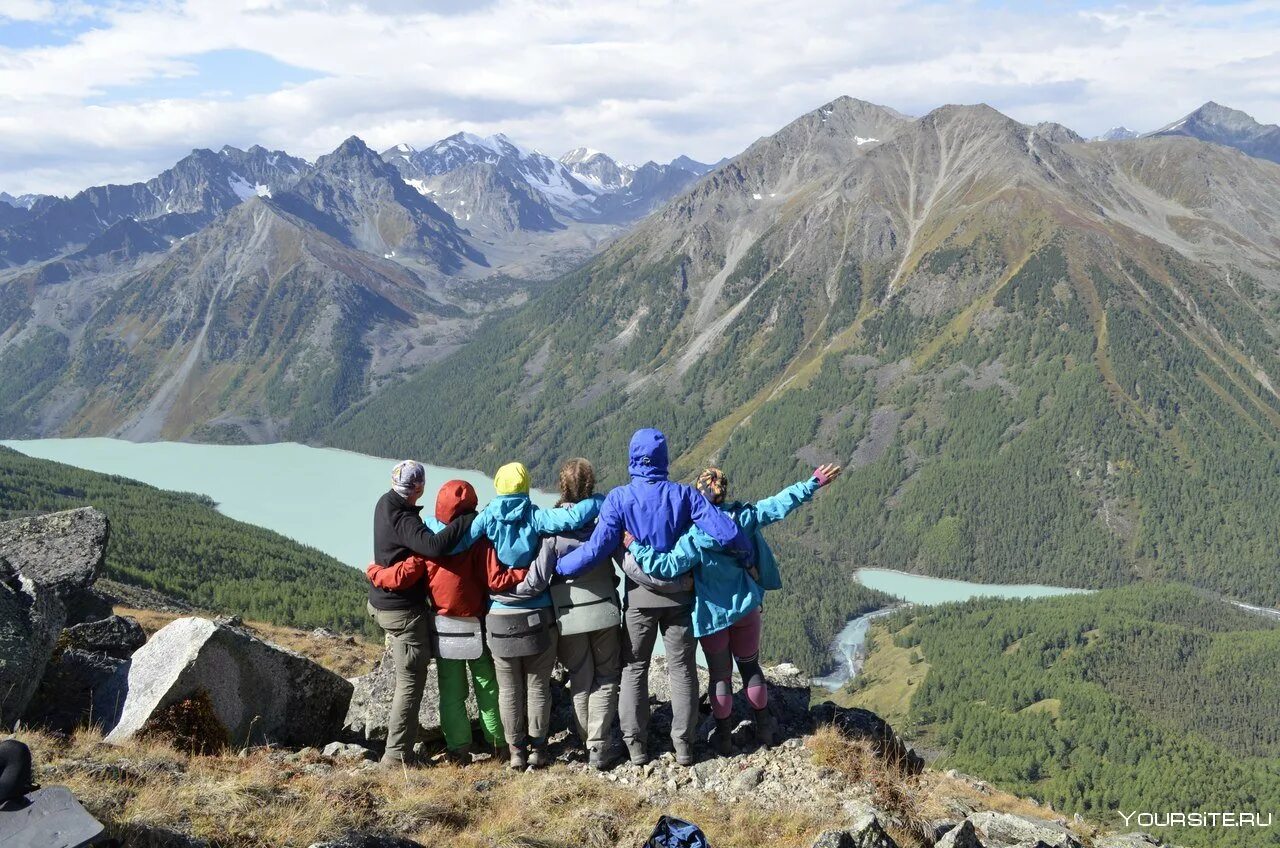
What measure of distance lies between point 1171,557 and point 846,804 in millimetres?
192031

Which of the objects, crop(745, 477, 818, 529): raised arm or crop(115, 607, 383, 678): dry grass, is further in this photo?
crop(115, 607, 383, 678): dry grass

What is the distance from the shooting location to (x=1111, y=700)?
111 metres

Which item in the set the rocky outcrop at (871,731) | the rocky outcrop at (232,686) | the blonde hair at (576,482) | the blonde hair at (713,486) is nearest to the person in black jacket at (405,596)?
the blonde hair at (576,482)

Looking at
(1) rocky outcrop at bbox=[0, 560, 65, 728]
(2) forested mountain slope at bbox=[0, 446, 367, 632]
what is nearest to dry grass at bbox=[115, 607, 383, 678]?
(1) rocky outcrop at bbox=[0, 560, 65, 728]

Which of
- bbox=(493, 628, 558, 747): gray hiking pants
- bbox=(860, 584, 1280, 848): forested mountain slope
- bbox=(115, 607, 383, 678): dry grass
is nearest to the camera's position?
bbox=(493, 628, 558, 747): gray hiking pants

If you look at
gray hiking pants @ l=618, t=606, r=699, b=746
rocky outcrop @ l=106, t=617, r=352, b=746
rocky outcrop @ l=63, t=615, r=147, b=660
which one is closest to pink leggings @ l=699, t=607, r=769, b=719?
gray hiking pants @ l=618, t=606, r=699, b=746

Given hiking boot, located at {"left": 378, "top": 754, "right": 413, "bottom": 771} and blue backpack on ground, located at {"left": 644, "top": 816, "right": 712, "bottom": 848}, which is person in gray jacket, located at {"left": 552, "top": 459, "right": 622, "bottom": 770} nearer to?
hiking boot, located at {"left": 378, "top": 754, "right": 413, "bottom": 771}

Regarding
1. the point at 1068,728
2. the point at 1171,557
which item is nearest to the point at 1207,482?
the point at 1171,557

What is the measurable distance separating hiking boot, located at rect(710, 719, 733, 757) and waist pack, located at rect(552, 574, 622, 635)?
2.92 meters

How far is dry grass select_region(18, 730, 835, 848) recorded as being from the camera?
29.7 ft

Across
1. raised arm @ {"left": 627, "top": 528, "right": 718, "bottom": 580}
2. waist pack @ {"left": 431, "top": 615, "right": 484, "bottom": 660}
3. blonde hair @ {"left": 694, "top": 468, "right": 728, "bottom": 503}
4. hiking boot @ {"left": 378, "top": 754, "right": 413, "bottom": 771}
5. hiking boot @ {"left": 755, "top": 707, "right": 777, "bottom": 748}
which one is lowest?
hiking boot @ {"left": 755, "top": 707, "right": 777, "bottom": 748}

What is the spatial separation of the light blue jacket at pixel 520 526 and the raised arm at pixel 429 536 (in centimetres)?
14

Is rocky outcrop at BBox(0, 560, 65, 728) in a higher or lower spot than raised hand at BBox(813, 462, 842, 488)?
lower

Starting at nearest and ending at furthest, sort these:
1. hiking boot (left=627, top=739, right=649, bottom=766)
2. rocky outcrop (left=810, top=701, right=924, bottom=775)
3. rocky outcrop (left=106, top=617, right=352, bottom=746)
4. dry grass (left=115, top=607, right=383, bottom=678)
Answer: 1. rocky outcrop (left=106, top=617, right=352, bottom=746)
2. hiking boot (left=627, top=739, right=649, bottom=766)
3. rocky outcrop (left=810, top=701, right=924, bottom=775)
4. dry grass (left=115, top=607, right=383, bottom=678)
